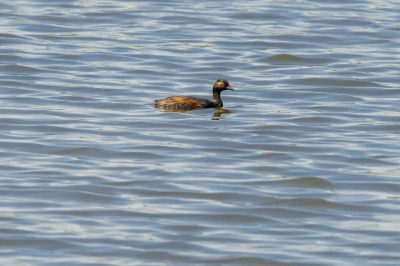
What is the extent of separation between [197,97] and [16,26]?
6421mm

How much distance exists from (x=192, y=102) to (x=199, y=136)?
5.06 ft

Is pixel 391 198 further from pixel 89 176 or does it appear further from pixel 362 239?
pixel 89 176

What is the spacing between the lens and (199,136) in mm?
16172

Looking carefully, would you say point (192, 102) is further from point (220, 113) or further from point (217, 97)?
point (217, 97)

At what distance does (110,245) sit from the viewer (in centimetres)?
1152

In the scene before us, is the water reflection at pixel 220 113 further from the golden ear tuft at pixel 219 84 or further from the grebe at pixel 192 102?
the golden ear tuft at pixel 219 84

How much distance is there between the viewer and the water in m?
11.8

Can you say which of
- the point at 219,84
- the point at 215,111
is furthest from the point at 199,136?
the point at 219,84

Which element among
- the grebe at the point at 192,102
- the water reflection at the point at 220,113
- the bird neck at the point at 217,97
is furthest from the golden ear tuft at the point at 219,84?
the water reflection at the point at 220,113

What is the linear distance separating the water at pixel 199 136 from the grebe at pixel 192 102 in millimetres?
128

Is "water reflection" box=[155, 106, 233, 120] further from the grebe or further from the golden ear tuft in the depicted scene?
the golden ear tuft

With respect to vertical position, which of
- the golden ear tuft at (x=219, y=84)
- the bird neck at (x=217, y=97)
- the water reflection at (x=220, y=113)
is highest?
the golden ear tuft at (x=219, y=84)

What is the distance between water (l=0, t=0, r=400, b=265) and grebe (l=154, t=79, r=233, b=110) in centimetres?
13

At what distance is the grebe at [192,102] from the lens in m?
17.4
